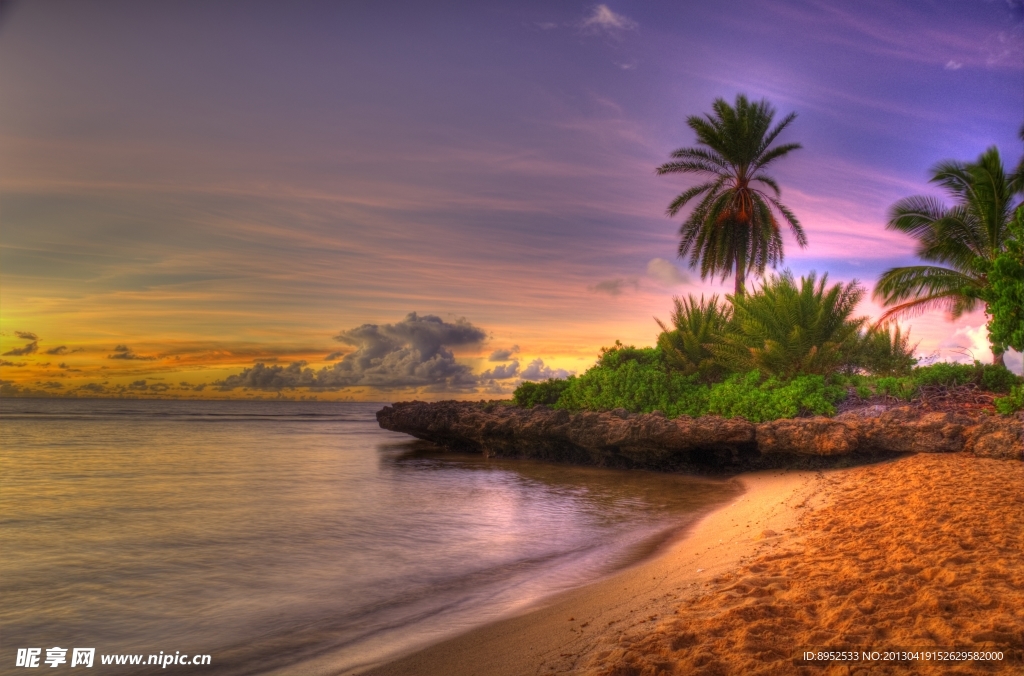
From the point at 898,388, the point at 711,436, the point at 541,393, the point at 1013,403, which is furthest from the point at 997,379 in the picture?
the point at 541,393

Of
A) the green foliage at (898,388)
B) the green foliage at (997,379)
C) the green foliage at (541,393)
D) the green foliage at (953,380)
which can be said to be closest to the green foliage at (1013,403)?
the green foliage at (898,388)

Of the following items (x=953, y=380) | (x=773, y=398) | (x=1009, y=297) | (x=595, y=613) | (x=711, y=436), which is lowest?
(x=595, y=613)

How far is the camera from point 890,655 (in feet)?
9.75

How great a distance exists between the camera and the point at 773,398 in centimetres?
1516

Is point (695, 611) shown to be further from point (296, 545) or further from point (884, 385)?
point (884, 385)

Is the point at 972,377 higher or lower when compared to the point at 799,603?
higher

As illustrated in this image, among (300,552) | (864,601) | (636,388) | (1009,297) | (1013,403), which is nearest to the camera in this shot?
(864,601)

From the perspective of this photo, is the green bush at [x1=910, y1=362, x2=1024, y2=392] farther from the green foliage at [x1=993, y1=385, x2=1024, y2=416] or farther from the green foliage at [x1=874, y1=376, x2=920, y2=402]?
the green foliage at [x1=993, y1=385, x2=1024, y2=416]

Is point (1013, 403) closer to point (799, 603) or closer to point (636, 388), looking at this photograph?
point (636, 388)

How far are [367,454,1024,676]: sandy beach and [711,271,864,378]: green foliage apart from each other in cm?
1013

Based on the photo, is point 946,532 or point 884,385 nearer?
point 946,532

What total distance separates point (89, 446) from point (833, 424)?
2505 cm

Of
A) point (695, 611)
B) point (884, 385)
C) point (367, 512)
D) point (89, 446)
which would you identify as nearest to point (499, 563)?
point (695, 611)

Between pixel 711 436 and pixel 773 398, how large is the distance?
3.01m
